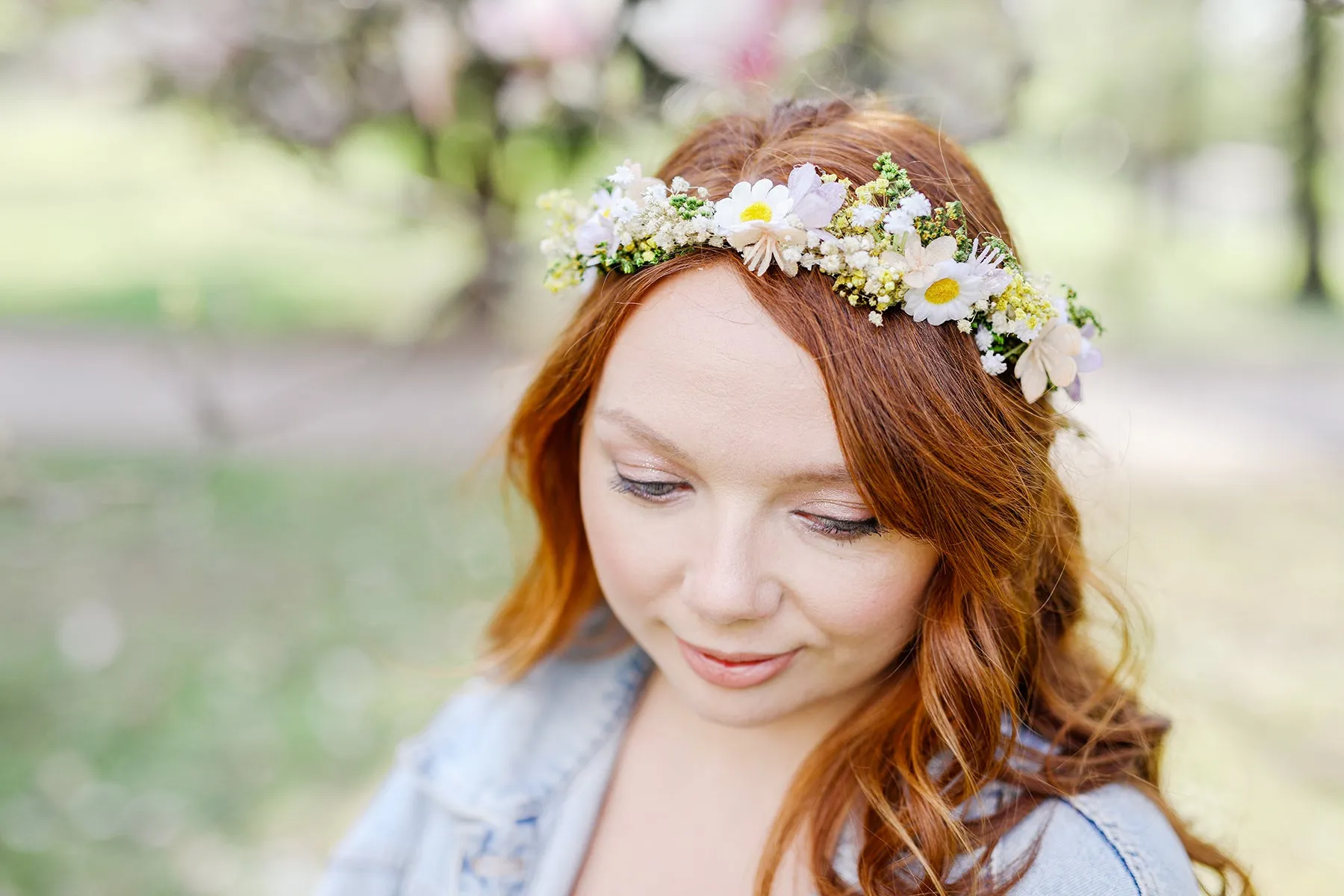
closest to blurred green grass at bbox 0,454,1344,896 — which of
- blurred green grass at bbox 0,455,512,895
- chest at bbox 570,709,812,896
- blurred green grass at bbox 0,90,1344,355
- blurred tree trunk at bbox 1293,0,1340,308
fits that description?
blurred green grass at bbox 0,455,512,895

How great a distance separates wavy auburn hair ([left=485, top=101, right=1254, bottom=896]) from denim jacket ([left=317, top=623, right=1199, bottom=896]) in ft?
0.21

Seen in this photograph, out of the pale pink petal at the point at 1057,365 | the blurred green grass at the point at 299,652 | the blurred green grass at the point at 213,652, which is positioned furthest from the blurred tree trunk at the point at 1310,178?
the pale pink petal at the point at 1057,365

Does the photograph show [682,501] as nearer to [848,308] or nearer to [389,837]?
[848,308]

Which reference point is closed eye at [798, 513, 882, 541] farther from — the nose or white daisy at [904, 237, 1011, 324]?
white daisy at [904, 237, 1011, 324]

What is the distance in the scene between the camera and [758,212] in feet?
4.25

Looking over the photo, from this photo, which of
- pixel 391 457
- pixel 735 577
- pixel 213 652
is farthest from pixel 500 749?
pixel 391 457

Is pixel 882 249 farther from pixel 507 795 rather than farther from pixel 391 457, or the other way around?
pixel 391 457

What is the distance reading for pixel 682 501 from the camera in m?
1.37

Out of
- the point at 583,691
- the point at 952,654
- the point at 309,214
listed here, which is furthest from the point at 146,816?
the point at 309,214

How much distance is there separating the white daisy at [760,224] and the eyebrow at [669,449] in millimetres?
226

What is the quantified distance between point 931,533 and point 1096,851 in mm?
448

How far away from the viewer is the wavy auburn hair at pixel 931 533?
4.23 ft

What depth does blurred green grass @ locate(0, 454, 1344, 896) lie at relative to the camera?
124 inches

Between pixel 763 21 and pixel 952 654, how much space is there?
1.19 meters
